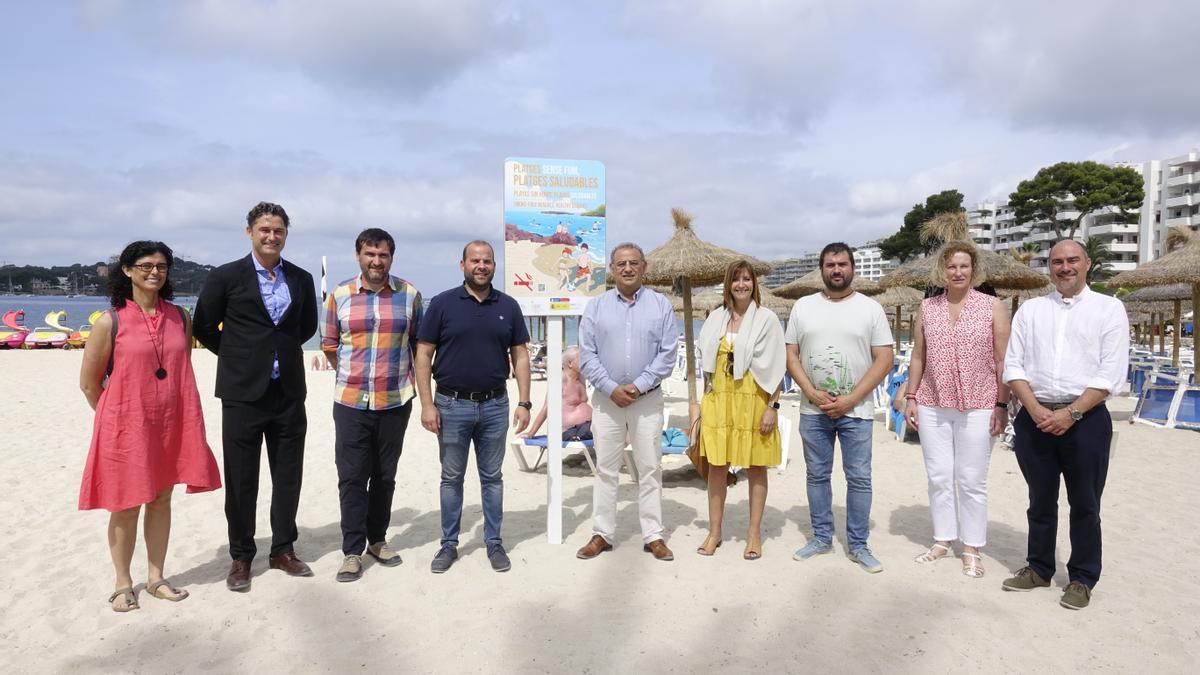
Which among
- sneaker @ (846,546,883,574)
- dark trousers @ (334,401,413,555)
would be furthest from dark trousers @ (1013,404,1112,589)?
dark trousers @ (334,401,413,555)

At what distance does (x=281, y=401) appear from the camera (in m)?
3.65

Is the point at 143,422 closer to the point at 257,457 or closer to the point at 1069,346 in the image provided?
the point at 257,457

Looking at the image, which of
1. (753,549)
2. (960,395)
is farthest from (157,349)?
(960,395)

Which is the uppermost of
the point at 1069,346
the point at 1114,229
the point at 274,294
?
the point at 1114,229

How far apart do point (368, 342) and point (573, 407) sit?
2.84 meters

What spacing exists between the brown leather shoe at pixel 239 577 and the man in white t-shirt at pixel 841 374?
3.12 m

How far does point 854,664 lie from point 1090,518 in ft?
5.04

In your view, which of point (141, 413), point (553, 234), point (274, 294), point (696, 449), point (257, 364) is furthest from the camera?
point (553, 234)

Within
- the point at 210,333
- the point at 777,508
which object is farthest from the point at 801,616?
the point at 210,333

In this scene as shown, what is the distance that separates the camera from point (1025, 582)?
11.7 ft

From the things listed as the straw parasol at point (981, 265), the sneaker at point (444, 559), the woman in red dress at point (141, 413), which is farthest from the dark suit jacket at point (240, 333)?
the straw parasol at point (981, 265)

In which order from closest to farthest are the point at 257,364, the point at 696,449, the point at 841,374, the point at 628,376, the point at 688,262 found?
the point at 257,364, the point at 841,374, the point at 628,376, the point at 696,449, the point at 688,262

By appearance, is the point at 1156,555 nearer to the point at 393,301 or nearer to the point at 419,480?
the point at 393,301

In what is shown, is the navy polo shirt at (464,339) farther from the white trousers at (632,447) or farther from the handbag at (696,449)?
the handbag at (696,449)
